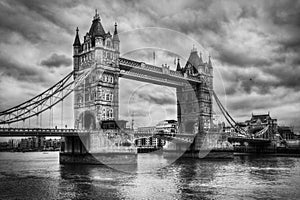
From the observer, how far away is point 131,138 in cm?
5350

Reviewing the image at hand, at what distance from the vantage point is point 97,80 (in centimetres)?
5478

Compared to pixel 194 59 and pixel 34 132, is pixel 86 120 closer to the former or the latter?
pixel 34 132

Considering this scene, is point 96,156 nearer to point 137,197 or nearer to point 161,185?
point 161,185

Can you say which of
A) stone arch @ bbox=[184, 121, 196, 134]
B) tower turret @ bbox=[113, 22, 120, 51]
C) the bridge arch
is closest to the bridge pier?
tower turret @ bbox=[113, 22, 120, 51]

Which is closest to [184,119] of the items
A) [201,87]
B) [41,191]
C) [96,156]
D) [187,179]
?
[201,87]

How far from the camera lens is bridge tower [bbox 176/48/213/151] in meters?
81.6

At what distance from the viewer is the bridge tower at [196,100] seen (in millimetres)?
81625

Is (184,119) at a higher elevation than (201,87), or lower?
lower

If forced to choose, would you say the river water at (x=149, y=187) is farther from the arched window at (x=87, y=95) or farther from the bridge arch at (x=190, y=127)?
the bridge arch at (x=190, y=127)

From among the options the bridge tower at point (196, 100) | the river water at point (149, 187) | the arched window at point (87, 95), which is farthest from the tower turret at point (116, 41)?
the bridge tower at point (196, 100)

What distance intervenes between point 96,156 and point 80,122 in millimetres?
9547

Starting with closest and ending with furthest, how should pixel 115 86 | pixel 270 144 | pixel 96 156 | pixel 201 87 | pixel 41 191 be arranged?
pixel 41 191, pixel 96 156, pixel 115 86, pixel 201 87, pixel 270 144

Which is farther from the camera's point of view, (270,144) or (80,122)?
(270,144)

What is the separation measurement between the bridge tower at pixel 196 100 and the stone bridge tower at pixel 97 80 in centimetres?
2883
